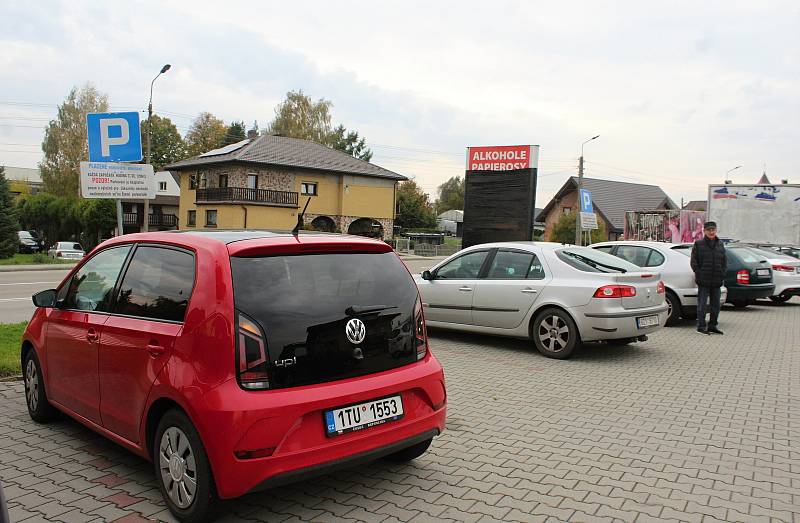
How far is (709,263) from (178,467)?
9458 millimetres

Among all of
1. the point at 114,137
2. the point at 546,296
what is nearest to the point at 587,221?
the point at 546,296

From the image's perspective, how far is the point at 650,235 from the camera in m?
36.4

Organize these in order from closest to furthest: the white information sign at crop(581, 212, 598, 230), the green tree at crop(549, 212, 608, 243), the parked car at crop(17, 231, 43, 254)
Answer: the white information sign at crop(581, 212, 598, 230) → the green tree at crop(549, 212, 608, 243) → the parked car at crop(17, 231, 43, 254)

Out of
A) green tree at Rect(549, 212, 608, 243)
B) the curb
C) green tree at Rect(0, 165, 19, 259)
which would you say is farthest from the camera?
green tree at Rect(549, 212, 608, 243)

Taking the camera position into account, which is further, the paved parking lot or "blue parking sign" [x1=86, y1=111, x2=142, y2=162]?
"blue parking sign" [x1=86, y1=111, x2=142, y2=162]

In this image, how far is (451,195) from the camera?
130m

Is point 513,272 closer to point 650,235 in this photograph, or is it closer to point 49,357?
point 49,357

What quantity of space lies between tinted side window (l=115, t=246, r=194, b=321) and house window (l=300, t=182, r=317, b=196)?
160 feet

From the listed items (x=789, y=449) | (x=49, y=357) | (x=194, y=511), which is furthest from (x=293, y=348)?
(x=789, y=449)

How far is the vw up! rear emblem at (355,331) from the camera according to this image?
3445 mm

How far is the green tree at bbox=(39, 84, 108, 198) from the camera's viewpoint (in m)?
59.5

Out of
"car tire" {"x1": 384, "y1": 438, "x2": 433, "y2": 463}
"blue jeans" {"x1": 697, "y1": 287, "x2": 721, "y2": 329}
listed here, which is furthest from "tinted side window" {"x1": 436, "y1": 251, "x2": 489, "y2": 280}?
"car tire" {"x1": 384, "y1": 438, "x2": 433, "y2": 463}

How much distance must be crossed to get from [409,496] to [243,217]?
4701 cm

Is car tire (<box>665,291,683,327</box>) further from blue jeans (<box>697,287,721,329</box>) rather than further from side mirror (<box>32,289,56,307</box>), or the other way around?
side mirror (<box>32,289,56,307</box>)
